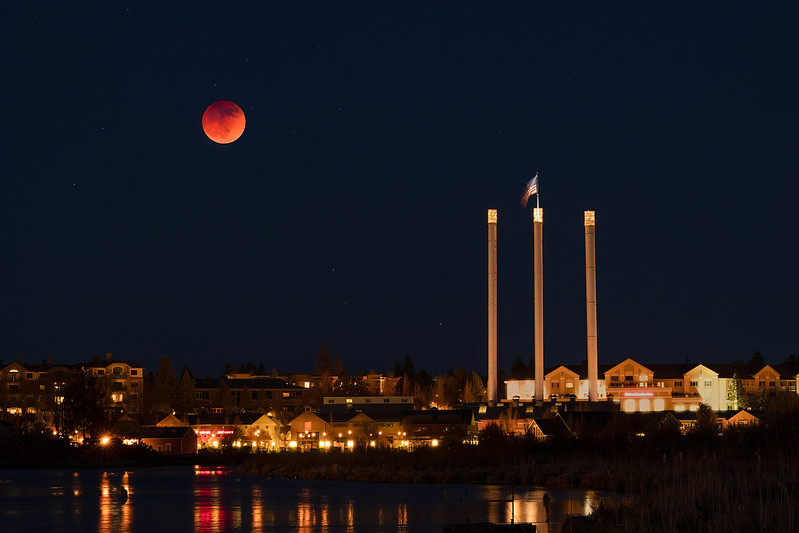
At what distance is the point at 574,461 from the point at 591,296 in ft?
169

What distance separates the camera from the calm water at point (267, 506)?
3138cm

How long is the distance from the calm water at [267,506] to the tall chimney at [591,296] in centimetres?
5242

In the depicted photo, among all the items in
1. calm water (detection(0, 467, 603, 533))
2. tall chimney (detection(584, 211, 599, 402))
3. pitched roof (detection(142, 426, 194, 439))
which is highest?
tall chimney (detection(584, 211, 599, 402))

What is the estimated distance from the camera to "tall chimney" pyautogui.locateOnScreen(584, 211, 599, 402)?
340 ft

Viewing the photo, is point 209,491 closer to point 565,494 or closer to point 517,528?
point 565,494

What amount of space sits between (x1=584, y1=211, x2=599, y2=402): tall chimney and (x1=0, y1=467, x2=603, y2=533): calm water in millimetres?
52423

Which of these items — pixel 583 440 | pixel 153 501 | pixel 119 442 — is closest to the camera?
pixel 153 501

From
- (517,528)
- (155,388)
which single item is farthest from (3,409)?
(517,528)

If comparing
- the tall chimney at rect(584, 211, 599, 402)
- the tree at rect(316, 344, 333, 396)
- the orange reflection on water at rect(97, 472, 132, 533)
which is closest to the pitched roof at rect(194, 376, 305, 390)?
the tree at rect(316, 344, 333, 396)

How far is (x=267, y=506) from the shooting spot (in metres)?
39.0

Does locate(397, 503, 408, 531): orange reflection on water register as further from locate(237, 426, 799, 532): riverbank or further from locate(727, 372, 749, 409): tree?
Result: locate(727, 372, 749, 409): tree

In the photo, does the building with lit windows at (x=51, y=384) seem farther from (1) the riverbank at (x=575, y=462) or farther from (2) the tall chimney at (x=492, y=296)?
(1) the riverbank at (x=575, y=462)

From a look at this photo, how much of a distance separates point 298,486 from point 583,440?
1937 cm

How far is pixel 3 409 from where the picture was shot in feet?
409
